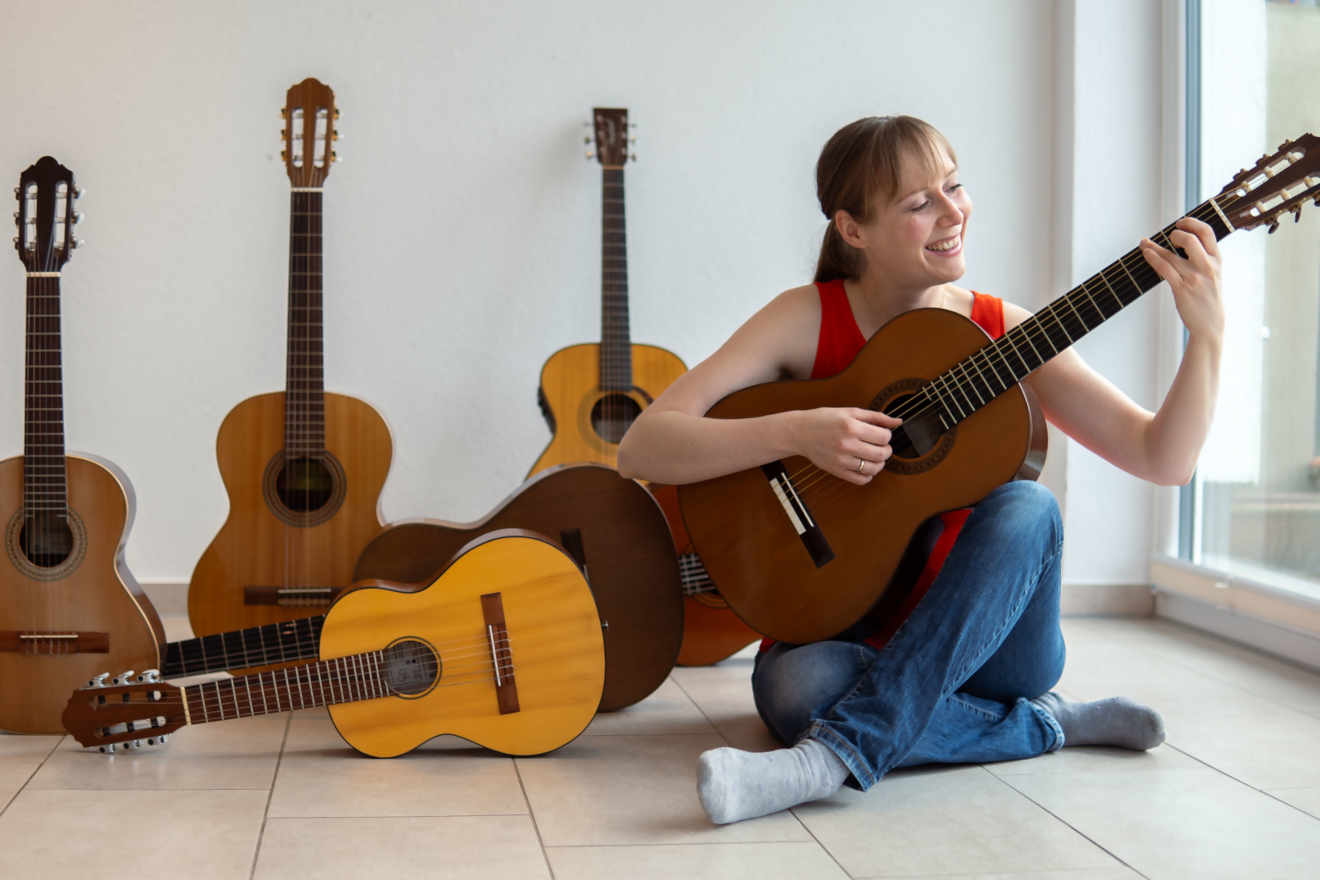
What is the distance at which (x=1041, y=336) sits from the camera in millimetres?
1727

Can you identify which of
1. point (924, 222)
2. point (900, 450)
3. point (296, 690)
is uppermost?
point (924, 222)

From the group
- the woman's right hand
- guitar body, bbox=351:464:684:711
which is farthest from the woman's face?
guitar body, bbox=351:464:684:711

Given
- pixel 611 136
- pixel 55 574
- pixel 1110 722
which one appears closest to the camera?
pixel 1110 722

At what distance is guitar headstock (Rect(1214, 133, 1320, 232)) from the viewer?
161 centimetres

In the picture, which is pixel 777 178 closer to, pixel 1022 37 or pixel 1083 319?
pixel 1022 37

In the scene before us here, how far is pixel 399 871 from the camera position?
1.44m

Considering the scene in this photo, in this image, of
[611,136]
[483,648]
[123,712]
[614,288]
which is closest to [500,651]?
[483,648]

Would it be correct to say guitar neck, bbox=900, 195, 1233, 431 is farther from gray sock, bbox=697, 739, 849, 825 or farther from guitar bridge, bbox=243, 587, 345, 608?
guitar bridge, bbox=243, 587, 345, 608

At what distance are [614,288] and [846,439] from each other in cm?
118

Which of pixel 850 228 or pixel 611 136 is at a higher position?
pixel 611 136

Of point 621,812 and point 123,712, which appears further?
point 123,712

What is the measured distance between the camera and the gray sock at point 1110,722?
1.91 metres

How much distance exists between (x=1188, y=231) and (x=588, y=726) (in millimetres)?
1153

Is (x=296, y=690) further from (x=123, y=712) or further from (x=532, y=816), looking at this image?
(x=532, y=816)
